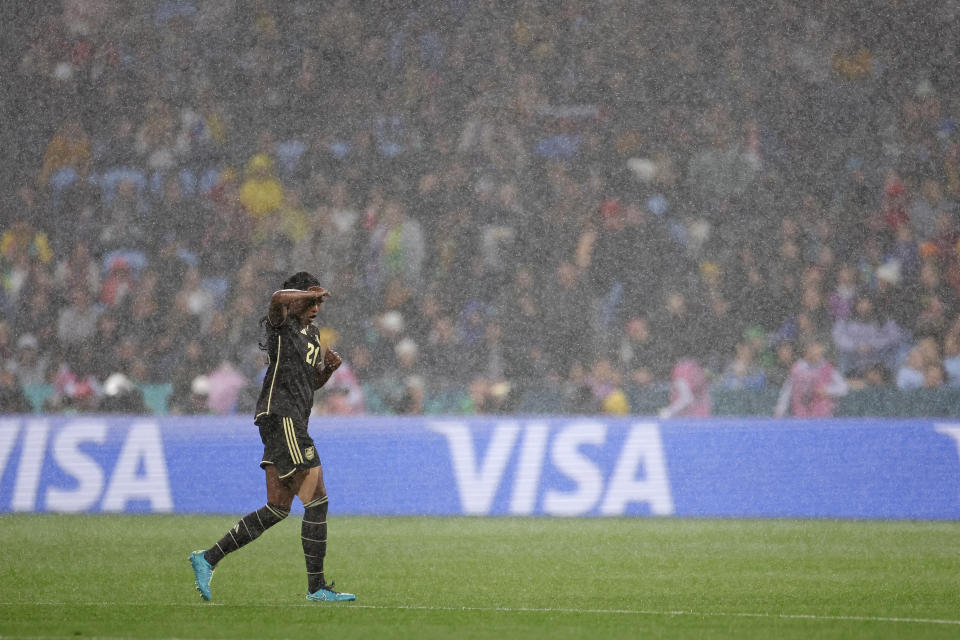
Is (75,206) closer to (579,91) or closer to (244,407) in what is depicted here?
(244,407)

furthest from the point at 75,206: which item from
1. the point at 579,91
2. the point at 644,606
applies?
the point at 644,606

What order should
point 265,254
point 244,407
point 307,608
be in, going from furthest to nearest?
point 265,254 < point 244,407 < point 307,608

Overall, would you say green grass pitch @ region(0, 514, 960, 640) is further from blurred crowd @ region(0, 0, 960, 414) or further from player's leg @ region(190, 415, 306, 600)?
blurred crowd @ region(0, 0, 960, 414)

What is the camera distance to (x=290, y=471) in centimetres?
718

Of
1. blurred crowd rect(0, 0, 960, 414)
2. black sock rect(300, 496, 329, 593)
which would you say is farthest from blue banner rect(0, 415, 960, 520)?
black sock rect(300, 496, 329, 593)

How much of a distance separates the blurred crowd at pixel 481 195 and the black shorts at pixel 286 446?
260 inches

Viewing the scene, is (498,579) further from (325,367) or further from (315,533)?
(325,367)

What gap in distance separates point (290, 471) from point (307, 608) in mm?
687

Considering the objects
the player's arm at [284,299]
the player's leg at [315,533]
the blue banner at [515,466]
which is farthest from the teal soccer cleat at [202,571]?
the blue banner at [515,466]

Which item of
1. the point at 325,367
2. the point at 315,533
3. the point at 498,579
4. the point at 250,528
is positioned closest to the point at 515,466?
the point at 498,579

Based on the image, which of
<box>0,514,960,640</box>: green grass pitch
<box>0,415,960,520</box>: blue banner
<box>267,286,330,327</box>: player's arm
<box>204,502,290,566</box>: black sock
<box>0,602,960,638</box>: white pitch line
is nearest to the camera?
<box>0,514,960,640</box>: green grass pitch

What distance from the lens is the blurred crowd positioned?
49.0 ft

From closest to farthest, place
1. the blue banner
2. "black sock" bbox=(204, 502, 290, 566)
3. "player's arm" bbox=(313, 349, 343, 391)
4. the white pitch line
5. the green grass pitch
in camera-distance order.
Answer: the green grass pitch
the white pitch line
"black sock" bbox=(204, 502, 290, 566)
"player's arm" bbox=(313, 349, 343, 391)
the blue banner

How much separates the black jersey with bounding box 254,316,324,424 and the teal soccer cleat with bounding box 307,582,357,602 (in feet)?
2.93
